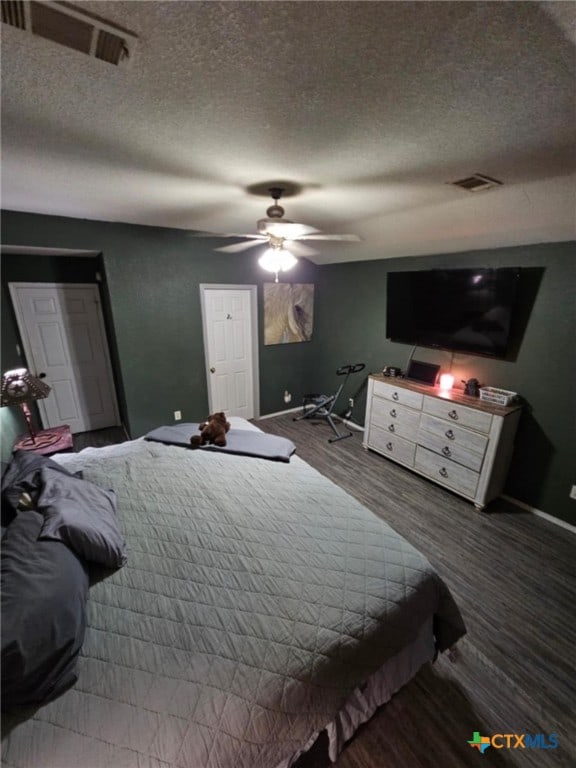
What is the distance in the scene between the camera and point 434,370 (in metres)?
3.28

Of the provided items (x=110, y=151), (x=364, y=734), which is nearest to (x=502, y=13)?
(x=110, y=151)

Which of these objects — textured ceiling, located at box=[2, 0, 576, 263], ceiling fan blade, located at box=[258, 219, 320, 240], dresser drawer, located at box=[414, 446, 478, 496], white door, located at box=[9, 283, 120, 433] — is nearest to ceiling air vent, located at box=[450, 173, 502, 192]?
textured ceiling, located at box=[2, 0, 576, 263]

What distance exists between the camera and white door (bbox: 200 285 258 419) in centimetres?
394

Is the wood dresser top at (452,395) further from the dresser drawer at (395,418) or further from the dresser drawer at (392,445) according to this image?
the dresser drawer at (392,445)

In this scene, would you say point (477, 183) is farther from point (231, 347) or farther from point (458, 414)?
point (231, 347)

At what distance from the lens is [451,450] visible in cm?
288

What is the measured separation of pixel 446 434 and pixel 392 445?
0.67 m

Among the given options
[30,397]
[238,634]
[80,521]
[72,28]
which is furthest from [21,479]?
[72,28]

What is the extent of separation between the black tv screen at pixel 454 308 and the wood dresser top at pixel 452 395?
0.43 m

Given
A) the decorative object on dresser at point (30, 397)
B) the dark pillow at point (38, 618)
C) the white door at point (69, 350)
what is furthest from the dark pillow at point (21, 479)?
the white door at point (69, 350)

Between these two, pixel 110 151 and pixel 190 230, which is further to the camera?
pixel 190 230

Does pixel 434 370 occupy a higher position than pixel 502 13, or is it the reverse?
pixel 502 13

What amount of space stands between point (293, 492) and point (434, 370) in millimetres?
2189

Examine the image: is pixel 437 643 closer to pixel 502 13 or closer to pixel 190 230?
pixel 502 13
